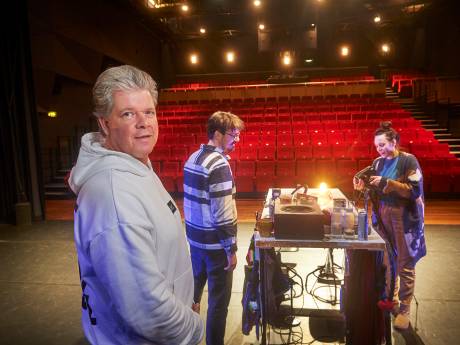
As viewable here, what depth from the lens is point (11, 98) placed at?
609 cm

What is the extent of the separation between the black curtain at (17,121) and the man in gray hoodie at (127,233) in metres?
6.23

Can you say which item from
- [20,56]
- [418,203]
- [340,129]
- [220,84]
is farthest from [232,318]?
[220,84]

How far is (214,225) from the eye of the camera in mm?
2127

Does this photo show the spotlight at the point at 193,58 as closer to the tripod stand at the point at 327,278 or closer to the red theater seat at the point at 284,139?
the red theater seat at the point at 284,139

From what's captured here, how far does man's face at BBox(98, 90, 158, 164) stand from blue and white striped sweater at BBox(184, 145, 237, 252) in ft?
3.73

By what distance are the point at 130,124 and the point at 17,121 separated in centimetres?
641

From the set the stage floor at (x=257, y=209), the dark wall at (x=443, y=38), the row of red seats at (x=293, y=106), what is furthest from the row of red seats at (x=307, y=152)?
the dark wall at (x=443, y=38)

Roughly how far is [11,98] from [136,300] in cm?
662

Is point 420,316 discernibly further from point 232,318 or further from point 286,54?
Result: point 286,54

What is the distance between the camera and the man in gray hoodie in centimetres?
80

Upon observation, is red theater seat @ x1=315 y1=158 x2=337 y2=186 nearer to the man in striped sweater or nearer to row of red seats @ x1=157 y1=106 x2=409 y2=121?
row of red seats @ x1=157 y1=106 x2=409 y2=121

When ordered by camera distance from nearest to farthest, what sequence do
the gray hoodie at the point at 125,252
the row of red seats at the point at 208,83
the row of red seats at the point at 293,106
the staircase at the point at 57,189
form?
the gray hoodie at the point at 125,252
the staircase at the point at 57,189
the row of red seats at the point at 293,106
the row of red seats at the point at 208,83

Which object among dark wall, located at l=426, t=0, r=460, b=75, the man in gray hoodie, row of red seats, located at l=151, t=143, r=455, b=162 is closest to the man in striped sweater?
the man in gray hoodie

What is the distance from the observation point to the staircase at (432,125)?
9.11m
